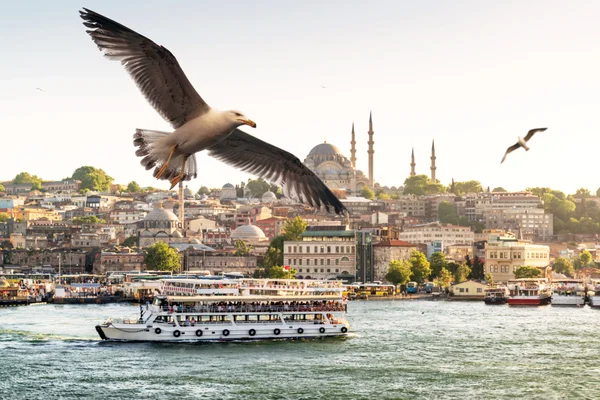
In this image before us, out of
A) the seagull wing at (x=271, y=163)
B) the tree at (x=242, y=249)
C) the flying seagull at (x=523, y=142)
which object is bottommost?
the seagull wing at (x=271, y=163)

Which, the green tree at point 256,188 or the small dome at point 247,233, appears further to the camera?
the green tree at point 256,188

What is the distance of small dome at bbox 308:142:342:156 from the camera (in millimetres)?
103375

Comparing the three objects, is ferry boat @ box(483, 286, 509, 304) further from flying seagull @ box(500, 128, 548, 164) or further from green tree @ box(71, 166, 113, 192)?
green tree @ box(71, 166, 113, 192)

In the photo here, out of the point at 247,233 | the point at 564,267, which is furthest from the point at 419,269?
the point at 247,233

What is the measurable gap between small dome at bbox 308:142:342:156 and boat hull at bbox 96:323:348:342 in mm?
76346

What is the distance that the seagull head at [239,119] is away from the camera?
326cm

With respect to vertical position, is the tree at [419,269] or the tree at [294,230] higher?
the tree at [294,230]

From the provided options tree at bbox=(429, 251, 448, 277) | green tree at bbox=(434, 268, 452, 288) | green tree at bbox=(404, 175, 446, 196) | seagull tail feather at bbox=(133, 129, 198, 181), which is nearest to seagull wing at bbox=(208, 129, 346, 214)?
seagull tail feather at bbox=(133, 129, 198, 181)

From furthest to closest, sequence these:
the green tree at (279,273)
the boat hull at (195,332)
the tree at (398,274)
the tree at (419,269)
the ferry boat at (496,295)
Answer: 1. the tree at (419,269)
2. the tree at (398,274)
3. the green tree at (279,273)
4. the ferry boat at (496,295)
5. the boat hull at (195,332)

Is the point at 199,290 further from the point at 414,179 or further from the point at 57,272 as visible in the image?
the point at 414,179

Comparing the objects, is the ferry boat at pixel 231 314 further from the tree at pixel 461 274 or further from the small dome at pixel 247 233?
the small dome at pixel 247 233

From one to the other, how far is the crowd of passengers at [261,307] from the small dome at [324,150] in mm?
74717

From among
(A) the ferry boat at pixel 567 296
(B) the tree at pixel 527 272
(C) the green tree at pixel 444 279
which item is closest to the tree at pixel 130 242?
(C) the green tree at pixel 444 279

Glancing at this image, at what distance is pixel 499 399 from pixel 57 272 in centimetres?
4873
